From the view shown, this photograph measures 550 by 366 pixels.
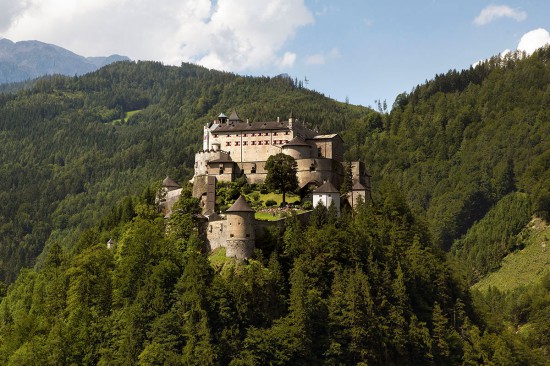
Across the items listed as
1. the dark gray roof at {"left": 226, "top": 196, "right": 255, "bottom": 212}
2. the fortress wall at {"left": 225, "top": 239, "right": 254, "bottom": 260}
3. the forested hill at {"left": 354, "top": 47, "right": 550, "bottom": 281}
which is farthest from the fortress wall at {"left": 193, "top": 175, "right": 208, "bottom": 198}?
the forested hill at {"left": 354, "top": 47, "right": 550, "bottom": 281}

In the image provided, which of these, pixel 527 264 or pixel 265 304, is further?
pixel 527 264

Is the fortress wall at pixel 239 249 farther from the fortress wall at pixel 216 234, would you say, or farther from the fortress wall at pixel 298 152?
the fortress wall at pixel 298 152

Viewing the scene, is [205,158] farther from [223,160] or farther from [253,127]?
[253,127]

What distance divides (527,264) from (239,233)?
87.9 meters

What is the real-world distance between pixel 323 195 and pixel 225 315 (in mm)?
23946

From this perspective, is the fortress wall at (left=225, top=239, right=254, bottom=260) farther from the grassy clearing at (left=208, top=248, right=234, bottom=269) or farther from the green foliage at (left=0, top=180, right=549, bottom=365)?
the green foliage at (left=0, top=180, right=549, bottom=365)

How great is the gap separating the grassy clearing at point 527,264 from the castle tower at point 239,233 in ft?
253

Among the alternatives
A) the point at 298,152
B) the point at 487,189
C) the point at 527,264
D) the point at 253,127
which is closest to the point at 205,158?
the point at 253,127

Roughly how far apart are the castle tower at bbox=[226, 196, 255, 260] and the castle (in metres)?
4.68

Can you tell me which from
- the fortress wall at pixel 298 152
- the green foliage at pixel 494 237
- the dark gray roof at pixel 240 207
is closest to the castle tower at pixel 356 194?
the fortress wall at pixel 298 152

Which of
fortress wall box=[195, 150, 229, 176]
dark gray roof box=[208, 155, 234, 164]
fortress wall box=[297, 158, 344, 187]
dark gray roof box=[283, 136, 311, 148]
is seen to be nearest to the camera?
fortress wall box=[297, 158, 344, 187]

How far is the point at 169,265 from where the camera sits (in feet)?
248

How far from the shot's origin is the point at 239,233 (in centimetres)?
7656

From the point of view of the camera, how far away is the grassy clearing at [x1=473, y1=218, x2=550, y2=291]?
14062 centimetres
